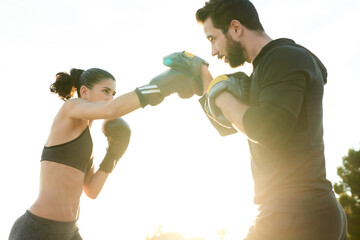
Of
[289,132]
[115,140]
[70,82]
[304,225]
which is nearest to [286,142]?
[289,132]

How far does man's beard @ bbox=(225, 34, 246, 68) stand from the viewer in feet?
8.75

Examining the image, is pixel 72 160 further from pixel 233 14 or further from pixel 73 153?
pixel 233 14

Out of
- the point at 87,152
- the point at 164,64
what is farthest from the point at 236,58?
the point at 87,152

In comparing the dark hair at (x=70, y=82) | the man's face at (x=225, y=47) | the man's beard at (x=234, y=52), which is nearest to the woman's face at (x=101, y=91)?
the dark hair at (x=70, y=82)

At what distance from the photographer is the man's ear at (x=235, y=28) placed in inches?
105

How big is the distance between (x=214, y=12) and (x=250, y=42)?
368mm

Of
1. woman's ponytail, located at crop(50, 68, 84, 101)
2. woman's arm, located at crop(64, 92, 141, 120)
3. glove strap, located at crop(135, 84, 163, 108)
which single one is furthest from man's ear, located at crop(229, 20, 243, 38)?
woman's ponytail, located at crop(50, 68, 84, 101)

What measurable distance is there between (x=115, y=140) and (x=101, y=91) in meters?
0.64

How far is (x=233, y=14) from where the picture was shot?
8.84 feet

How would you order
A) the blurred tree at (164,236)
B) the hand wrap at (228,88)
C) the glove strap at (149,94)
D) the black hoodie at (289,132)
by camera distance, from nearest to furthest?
the black hoodie at (289,132)
the hand wrap at (228,88)
the glove strap at (149,94)
the blurred tree at (164,236)

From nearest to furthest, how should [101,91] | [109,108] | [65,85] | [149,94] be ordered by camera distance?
[149,94], [109,108], [101,91], [65,85]

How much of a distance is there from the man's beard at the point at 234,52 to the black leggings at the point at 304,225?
115 cm

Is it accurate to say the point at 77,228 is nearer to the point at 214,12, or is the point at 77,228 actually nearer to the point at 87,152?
the point at 87,152

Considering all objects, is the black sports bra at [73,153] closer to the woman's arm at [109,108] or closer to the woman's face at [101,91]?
the woman's arm at [109,108]
